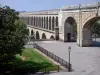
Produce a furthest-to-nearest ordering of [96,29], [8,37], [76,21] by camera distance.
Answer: [96,29] → [76,21] → [8,37]

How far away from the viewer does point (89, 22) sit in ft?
155

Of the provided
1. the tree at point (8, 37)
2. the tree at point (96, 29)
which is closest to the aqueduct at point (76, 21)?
the tree at point (96, 29)

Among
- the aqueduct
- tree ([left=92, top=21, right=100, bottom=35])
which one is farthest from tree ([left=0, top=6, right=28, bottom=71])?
tree ([left=92, top=21, right=100, bottom=35])

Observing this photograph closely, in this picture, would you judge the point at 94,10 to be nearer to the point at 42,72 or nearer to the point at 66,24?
the point at 66,24

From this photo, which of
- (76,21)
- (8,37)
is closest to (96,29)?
(76,21)

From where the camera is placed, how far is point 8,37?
25734 mm

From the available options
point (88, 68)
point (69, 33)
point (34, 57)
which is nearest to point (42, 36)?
point (69, 33)

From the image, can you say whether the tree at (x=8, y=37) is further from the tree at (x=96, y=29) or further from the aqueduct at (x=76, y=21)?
the tree at (x=96, y=29)

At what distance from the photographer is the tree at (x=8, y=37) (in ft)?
82.6

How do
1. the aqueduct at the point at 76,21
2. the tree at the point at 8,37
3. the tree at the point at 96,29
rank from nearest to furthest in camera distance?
the tree at the point at 8,37
the aqueduct at the point at 76,21
the tree at the point at 96,29

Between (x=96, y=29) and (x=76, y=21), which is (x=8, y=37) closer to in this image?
(x=76, y=21)

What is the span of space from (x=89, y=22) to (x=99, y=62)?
15.3 meters

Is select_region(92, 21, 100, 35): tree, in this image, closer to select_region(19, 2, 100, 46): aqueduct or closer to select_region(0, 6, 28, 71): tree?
select_region(19, 2, 100, 46): aqueduct

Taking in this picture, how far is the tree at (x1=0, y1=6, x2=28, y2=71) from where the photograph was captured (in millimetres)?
25172
